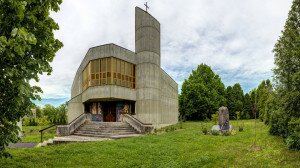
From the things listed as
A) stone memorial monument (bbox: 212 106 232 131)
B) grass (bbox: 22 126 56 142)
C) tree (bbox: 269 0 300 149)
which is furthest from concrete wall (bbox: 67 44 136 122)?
tree (bbox: 269 0 300 149)

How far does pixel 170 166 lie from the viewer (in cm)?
1121

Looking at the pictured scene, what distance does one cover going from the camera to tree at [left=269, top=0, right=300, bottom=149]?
1235 centimetres

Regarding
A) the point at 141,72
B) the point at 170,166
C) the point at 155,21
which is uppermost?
the point at 155,21

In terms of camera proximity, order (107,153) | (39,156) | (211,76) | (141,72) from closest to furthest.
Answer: (39,156), (107,153), (141,72), (211,76)

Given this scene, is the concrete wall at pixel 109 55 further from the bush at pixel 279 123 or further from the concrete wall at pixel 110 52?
the bush at pixel 279 123

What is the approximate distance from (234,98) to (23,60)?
177 ft

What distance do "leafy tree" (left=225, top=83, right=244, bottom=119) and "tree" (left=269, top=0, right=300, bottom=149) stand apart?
140 ft

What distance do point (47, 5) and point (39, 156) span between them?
7610mm

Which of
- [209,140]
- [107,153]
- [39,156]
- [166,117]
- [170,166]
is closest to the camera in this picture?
[170,166]

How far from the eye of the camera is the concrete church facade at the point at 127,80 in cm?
2605

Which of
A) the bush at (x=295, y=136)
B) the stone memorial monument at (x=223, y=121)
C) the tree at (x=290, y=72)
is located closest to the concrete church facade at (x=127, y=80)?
the stone memorial monument at (x=223, y=121)

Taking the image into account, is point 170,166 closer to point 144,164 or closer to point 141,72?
point 144,164

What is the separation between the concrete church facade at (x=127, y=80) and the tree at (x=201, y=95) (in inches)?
792

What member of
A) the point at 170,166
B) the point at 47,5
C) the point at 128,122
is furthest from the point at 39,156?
the point at 128,122
